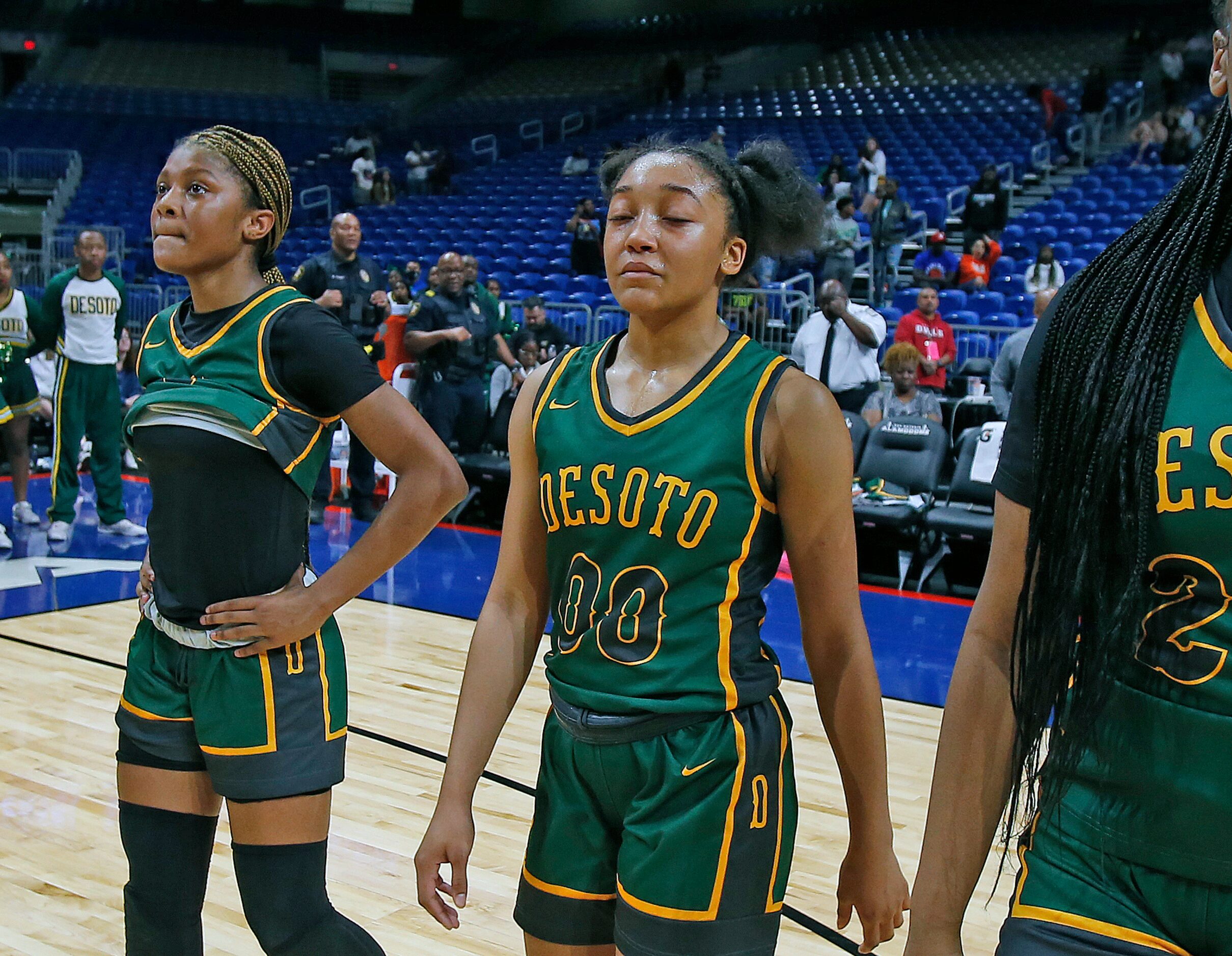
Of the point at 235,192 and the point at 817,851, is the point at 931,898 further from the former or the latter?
the point at 817,851

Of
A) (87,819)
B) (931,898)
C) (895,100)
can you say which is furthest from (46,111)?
(931,898)

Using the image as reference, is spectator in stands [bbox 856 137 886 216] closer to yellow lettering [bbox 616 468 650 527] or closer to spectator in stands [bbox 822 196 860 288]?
spectator in stands [bbox 822 196 860 288]

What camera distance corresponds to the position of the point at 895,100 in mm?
19766

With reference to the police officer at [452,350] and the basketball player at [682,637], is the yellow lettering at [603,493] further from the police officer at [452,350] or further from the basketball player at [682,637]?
the police officer at [452,350]

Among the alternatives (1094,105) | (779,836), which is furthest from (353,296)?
(1094,105)

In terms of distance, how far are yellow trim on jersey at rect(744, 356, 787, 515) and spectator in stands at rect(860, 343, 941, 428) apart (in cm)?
569

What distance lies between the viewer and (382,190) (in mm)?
19250

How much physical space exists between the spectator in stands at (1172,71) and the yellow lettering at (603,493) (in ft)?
49.6

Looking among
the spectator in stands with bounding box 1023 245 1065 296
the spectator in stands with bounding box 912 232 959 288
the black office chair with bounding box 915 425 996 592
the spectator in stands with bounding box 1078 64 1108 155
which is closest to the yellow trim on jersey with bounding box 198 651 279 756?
the black office chair with bounding box 915 425 996 592

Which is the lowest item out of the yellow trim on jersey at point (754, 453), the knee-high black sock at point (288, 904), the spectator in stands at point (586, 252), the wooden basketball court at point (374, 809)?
the wooden basketball court at point (374, 809)

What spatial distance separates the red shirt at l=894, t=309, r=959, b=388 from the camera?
846 centimetres

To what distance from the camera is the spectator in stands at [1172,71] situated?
15141mm

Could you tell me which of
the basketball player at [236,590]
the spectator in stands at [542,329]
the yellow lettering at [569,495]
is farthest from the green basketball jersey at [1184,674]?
the spectator in stands at [542,329]

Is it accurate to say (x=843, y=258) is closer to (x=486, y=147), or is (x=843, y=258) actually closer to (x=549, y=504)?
(x=549, y=504)
